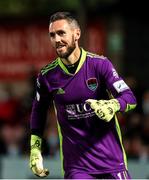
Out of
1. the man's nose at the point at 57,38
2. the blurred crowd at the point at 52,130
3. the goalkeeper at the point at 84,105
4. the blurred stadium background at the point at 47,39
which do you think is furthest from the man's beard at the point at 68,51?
the blurred stadium background at the point at 47,39

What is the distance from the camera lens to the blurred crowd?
12.8 meters

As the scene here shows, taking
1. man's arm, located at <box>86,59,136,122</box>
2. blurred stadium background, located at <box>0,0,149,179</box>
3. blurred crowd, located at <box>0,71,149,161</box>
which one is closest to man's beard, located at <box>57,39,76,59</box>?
man's arm, located at <box>86,59,136,122</box>

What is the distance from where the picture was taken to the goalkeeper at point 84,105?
7559 mm

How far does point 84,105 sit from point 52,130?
640 cm

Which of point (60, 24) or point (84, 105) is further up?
point (60, 24)

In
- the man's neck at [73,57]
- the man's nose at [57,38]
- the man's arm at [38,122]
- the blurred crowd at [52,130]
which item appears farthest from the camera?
the blurred crowd at [52,130]

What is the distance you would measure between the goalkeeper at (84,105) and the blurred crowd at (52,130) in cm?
498

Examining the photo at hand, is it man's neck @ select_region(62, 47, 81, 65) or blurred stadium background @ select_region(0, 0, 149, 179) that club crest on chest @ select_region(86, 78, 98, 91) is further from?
blurred stadium background @ select_region(0, 0, 149, 179)

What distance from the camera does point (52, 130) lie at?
1396cm

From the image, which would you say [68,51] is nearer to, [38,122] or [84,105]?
[84,105]

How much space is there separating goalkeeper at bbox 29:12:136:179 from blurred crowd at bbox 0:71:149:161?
4.98 meters

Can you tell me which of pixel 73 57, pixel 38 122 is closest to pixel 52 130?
pixel 38 122

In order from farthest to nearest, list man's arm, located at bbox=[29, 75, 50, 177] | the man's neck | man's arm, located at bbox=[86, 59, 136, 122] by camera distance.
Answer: man's arm, located at bbox=[29, 75, 50, 177]
the man's neck
man's arm, located at bbox=[86, 59, 136, 122]

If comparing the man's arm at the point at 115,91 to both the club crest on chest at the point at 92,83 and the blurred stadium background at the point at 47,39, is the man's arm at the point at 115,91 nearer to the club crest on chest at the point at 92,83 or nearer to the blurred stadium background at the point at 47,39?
the club crest on chest at the point at 92,83
